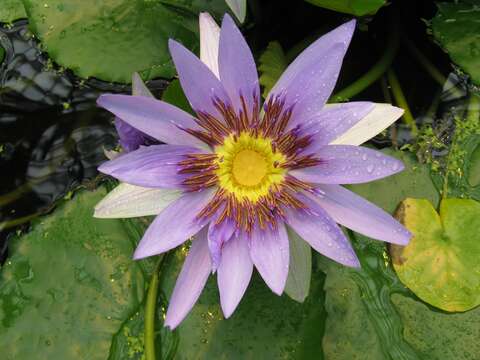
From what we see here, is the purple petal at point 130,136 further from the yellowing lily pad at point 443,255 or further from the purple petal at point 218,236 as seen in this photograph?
the yellowing lily pad at point 443,255

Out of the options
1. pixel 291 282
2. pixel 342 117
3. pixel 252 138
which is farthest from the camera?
pixel 291 282

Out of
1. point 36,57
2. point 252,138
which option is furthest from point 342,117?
point 36,57

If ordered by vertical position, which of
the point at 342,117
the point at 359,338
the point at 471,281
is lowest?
the point at 359,338

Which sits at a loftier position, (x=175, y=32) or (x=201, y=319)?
(x=175, y=32)

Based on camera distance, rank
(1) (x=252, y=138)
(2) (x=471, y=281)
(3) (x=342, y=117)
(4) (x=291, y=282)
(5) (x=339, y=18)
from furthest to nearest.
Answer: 1. (5) (x=339, y=18)
2. (2) (x=471, y=281)
3. (4) (x=291, y=282)
4. (1) (x=252, y=138)
5. (3) (x=342, y=117)

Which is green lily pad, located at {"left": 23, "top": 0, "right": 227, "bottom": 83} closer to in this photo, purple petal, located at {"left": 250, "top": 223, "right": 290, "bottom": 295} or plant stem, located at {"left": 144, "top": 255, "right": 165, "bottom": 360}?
plant stem, located at {"left": 144, "top": 255, "right": 165, "bottom": 360}

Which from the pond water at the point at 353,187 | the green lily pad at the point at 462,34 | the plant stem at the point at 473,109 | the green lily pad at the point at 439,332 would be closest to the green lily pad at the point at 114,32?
the pond water at the point at 353,187

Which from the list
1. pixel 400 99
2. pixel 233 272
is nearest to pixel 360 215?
pixel 233 272

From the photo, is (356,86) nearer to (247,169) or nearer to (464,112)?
(464,112)
